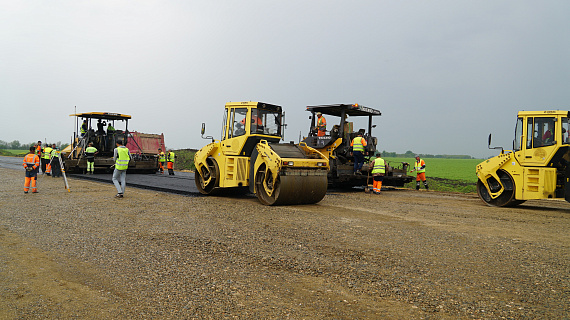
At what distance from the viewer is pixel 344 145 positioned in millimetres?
13484

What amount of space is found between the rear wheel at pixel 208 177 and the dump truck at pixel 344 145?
149 inches

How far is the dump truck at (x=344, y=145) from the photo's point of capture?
42.2 feet

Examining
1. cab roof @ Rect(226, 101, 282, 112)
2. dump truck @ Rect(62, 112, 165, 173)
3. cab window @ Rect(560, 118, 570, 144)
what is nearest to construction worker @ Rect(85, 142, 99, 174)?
dump truck @ Rect(62, 112, 165, 173)

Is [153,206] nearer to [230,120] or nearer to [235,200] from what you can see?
[235,200]

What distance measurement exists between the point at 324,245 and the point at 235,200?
5.21 metres

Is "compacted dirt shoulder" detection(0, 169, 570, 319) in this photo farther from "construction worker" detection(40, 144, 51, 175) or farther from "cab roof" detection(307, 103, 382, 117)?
"construction worker" detection(40, 144, 51, 175)

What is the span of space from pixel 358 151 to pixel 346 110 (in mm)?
1545

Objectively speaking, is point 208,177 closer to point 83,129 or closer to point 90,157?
point 90,157

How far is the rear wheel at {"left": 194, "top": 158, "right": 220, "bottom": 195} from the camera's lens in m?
10.6

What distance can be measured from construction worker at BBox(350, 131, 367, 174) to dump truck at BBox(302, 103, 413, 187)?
18 cm

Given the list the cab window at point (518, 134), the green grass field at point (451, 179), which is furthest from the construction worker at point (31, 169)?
the cab window at point (518, 134)

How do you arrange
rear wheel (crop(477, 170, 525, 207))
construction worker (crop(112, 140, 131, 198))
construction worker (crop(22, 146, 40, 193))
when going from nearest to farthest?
1. rear wheel (crop(477, 170, 525, 207))
2. construction worker (crop(112, 140, 131, 198))
3. construction worker (crop(22, 146, 40, 193))

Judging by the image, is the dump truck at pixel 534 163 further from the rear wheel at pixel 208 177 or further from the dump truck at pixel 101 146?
the dump truck at pixel 101 146

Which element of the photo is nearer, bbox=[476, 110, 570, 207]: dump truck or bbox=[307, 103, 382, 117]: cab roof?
bbox=[476, 110, 570, 207]: dump truck
